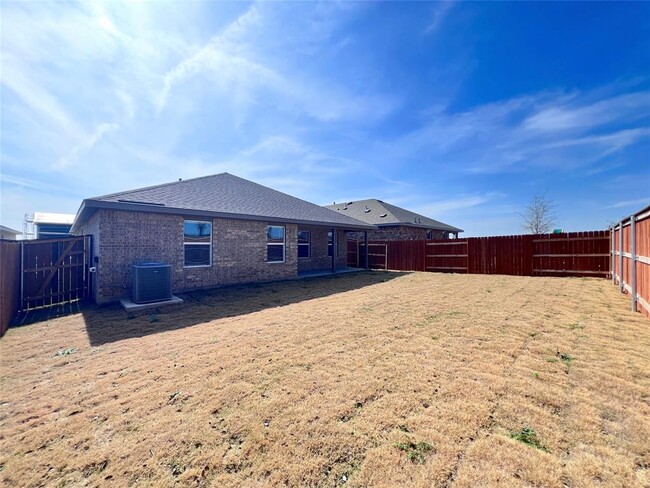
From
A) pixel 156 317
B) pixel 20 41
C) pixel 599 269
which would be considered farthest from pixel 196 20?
pixel 599 269

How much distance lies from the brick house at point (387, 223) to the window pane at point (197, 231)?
36.0 ft

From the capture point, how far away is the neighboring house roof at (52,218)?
70.7 ft

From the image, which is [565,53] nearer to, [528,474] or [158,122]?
[528,474]

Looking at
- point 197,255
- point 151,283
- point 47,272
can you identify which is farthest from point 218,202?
point 47,272

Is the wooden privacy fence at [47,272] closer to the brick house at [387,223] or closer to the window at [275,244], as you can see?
the window at [275,244]

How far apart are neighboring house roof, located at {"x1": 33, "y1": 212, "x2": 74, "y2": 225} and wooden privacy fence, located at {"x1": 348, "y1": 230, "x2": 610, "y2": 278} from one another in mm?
24469

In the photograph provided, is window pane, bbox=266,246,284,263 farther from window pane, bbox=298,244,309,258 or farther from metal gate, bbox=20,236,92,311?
metal gate, bbox=20,236,92,311

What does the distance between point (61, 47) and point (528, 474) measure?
10773 millimetres

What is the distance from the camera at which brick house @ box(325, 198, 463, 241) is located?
20.2 meters

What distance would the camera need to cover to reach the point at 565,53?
9.23 m

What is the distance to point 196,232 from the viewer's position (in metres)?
9.39

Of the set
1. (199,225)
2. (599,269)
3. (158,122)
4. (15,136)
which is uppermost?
(158,122)

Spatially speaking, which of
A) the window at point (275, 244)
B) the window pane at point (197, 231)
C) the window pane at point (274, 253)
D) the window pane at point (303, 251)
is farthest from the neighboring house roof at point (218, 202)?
the window pane at point (303, 251)

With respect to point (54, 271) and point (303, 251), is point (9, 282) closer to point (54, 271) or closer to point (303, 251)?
point (54, 271)
